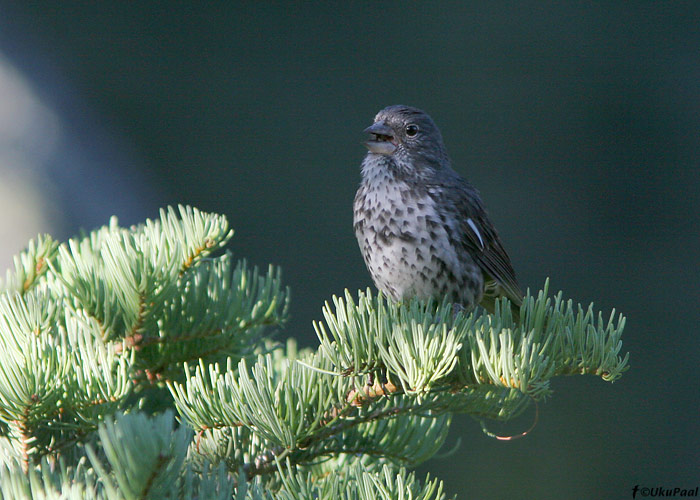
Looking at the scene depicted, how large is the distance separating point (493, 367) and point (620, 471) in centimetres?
477

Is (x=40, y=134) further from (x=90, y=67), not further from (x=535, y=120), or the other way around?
(x=535, y=120)

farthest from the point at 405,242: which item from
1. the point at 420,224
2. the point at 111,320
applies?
the point at 111,320

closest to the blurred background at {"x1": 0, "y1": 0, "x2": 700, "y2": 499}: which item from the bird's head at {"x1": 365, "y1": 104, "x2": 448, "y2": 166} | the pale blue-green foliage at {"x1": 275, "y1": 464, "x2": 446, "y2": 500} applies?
the bird's head at {"x1": 365, "y1": 104, "x2": 448, "y2": 166}

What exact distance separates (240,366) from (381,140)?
60.6 inches

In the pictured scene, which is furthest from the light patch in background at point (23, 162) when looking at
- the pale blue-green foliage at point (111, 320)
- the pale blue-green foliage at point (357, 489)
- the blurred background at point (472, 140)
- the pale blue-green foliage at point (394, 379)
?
the pale blue-green foliage at point (357, 489)

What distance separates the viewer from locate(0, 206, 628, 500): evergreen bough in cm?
113

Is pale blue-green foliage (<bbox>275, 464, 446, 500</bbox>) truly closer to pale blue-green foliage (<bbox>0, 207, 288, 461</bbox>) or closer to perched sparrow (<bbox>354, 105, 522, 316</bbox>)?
pale blue-green foliage (<bbox>0, 207, 288, 461</bbox>)

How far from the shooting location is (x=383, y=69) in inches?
256

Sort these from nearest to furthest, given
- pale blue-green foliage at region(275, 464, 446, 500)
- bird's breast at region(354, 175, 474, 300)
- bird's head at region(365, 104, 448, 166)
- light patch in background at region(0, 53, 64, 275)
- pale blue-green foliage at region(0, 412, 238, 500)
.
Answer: pale blue-green foliage at region(0, 412, 238, 500) → pale blue-green foliage at region(275, 464, 446, 500) → bird's breast at region(354, 175, 474, 300) → bird's head at region(365, 104, 448, 166) → light patch in background at region(0, 53, 64, 275)

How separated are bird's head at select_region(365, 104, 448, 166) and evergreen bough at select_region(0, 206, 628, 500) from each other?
117 cm

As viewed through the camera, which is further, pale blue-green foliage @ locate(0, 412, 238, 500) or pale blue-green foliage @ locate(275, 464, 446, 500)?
pale blue-green foliage @ locate(275, 464, 446, 500)

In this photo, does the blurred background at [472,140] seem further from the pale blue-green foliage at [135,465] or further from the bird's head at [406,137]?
the pale blue-green foliage at [135,465]

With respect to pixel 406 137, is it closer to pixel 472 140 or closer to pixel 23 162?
pixel 23 162

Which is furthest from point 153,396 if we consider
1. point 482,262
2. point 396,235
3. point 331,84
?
point 331,84
